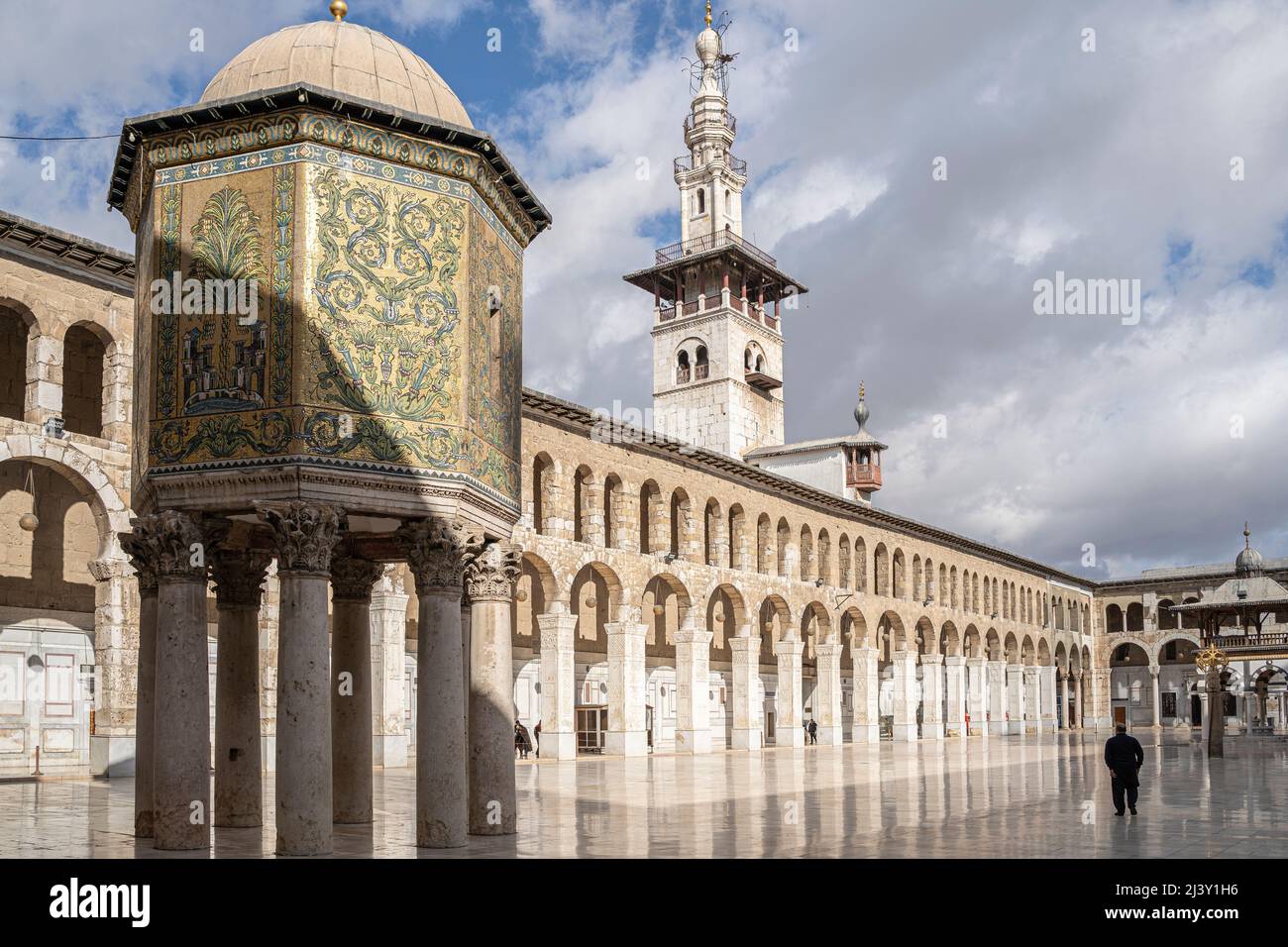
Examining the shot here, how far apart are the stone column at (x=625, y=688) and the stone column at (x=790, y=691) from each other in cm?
881

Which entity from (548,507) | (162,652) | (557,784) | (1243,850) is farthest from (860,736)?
(162,652)

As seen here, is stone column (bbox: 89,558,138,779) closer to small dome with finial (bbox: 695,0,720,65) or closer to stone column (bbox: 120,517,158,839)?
stone column (bbox: 120,517,158,839)

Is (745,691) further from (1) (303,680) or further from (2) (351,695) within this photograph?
(1) (303,680)

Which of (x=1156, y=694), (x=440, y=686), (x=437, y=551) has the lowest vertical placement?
(x=1156, y=694)

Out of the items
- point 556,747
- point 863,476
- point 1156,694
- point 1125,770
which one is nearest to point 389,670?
point 556,747

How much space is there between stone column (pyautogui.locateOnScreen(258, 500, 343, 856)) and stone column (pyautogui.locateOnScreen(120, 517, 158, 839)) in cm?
222

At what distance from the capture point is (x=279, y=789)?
34.7 ft

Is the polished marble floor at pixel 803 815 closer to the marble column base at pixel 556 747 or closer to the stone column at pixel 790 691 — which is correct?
the marble column base at pixel 556 747

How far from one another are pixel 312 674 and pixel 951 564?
50903mm

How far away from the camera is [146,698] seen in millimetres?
12789

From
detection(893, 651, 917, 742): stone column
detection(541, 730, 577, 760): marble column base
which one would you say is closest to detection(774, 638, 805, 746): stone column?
detection(893, 651, 917, 742): stone column

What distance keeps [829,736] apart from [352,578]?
114ft

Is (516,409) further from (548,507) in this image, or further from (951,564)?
(951,564)

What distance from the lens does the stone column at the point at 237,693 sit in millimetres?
13227
